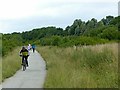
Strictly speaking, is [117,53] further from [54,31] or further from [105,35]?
[54,31]

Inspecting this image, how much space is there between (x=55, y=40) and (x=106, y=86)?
68.2 metres

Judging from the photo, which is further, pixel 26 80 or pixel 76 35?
pixel 76 35

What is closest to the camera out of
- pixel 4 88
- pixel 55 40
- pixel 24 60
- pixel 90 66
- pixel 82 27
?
pixel 4 88

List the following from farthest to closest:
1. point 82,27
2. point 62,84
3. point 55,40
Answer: point 82,27 < point 55,40 < point 62,84

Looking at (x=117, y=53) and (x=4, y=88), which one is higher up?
(x=117, y=53)

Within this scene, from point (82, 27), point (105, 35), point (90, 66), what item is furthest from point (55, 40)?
point (90, 66)

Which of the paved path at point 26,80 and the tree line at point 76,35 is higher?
the tree line at point 76,35

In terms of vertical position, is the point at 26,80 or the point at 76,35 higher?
the point at 76,35

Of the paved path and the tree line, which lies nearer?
the paved path

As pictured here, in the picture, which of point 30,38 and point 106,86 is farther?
point 30,38

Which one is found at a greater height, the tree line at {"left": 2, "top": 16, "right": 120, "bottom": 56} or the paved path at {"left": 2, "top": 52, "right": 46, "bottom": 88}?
the tree line at {"left": 2, "top": 16, "right": 120, "bottom": 56}

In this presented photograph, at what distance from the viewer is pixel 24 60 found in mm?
24141

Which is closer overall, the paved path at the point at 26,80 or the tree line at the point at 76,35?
the paved path at the point at 26,80

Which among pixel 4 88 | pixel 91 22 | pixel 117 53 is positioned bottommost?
pixel 4 88
